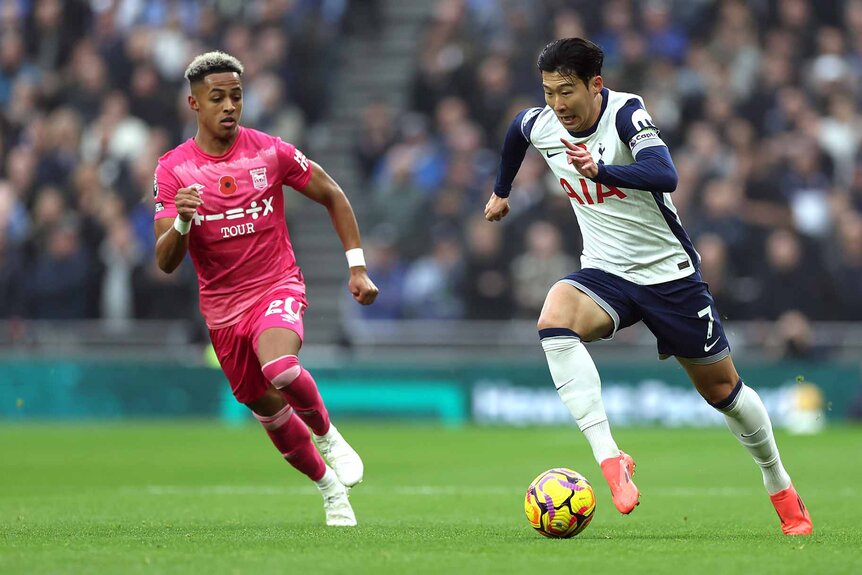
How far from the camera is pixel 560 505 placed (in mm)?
7523

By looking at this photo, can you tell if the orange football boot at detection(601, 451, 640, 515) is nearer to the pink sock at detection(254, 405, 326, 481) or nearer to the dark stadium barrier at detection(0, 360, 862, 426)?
the pink sock at detection(254, 405, 326, 481)

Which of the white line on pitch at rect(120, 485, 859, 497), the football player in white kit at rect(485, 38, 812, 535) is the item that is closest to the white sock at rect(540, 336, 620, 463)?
the football player in white kit at rect(485, 38, 812, 535)

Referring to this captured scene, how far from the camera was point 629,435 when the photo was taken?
17672 millimetres

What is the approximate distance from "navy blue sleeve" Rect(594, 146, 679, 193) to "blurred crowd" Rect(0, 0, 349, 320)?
13.7 meters

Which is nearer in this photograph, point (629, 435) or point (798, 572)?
point (798, 572)

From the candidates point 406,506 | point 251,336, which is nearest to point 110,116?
point 406,506

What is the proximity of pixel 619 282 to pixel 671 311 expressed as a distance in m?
0.32

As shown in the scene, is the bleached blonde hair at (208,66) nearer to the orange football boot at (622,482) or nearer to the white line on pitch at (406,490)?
the orange football boot at (622,482)

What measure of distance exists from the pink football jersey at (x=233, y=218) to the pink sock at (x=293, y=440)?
65 centimetres

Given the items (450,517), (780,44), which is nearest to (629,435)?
(780,44)

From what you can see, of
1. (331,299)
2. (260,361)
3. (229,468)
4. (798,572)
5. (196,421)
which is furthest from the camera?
(331,299)

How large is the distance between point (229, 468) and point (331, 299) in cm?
833

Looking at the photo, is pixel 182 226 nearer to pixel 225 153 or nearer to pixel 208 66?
pixel 225 153

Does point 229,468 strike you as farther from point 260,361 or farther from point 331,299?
point 331,299
